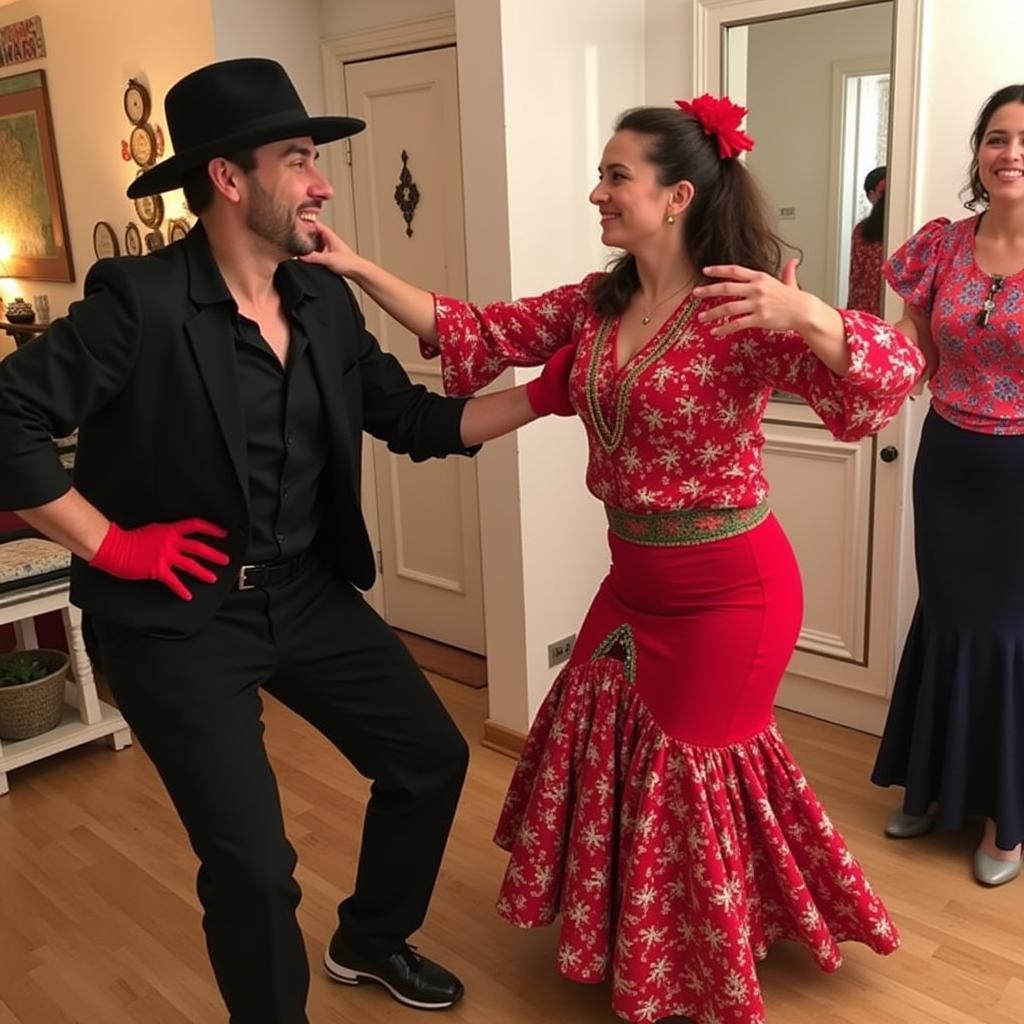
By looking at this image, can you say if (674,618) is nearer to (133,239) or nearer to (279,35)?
(279,35)

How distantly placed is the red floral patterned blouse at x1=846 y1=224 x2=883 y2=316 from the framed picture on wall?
404 centimetres

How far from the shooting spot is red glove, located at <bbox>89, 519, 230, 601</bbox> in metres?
1.77

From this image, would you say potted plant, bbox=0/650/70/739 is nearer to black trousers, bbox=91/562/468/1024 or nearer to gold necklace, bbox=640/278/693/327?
black trousers, bbox=91/562/468/1024

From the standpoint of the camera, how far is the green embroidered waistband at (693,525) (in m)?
1.97

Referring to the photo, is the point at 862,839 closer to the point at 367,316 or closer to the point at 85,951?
the point at 85,951

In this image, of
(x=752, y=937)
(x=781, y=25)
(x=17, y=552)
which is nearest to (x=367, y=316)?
(x=17, y=552)

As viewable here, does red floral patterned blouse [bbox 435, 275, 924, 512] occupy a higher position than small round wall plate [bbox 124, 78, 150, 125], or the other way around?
small round wall plate [bbox 124, 78, 150, 125]

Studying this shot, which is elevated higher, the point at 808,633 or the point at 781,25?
the point at 781,25

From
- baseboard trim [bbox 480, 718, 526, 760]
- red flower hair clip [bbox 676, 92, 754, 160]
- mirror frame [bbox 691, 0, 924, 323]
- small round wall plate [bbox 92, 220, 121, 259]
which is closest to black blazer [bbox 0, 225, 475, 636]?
red flower hair clip [bbox 676, 92, 754, 160]

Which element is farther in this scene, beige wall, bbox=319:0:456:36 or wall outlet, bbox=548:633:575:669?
beige wall, bbox=319:0:456:36

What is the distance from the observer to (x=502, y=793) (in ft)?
10.0

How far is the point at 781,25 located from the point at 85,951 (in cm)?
287

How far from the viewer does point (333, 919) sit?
253 centimetres

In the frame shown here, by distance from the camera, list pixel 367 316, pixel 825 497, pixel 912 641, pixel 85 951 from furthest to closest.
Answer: pixel 367 316, pixel 825 497, pixel 912 641, pixel 85 951
